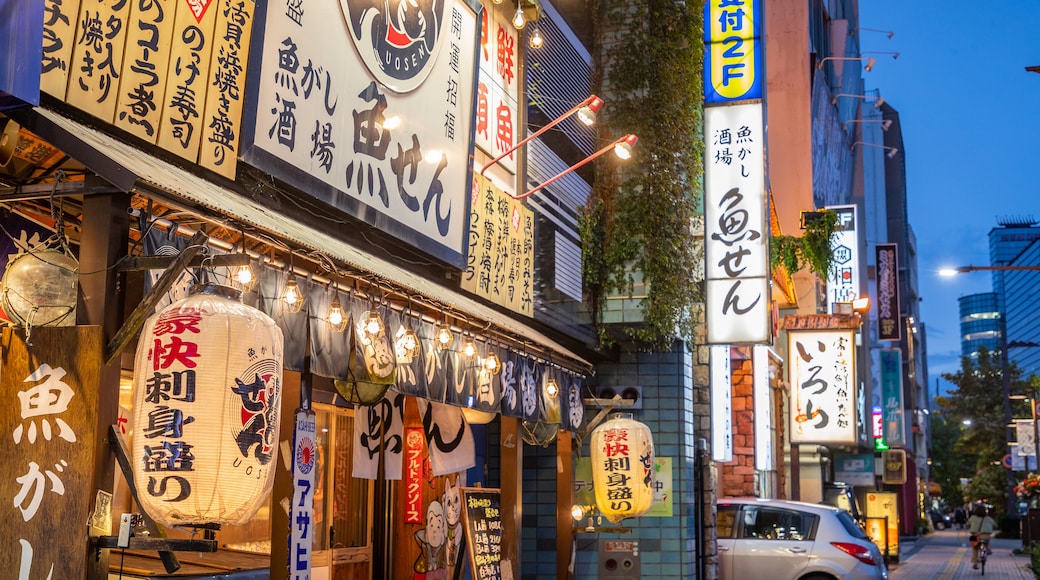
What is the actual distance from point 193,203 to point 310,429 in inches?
85.5

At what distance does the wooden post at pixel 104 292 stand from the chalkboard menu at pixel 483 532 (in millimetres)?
6386

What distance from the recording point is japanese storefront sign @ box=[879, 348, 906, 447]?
46906mm

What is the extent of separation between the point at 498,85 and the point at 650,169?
10.4 ft

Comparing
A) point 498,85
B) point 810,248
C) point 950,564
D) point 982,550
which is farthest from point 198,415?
point 950,564

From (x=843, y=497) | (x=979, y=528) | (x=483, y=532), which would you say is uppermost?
(x=483, y=532)

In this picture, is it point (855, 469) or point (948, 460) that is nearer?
point (855, 469)

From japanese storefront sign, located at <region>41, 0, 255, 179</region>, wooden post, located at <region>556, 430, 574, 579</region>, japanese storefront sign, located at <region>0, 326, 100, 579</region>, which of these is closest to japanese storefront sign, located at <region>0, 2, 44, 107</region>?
japanese storefront sign, located at <region>41, 0, 255, 179</region>

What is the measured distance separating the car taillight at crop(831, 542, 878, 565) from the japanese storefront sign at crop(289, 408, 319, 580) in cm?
1058

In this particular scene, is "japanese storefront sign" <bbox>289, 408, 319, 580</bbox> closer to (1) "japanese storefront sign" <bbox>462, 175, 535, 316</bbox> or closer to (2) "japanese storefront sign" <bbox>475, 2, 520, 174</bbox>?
(1) "japanese storefront sign" <bbox>462, 175, 535, 316</bbox>

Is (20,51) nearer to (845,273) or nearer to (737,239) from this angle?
(737,239)

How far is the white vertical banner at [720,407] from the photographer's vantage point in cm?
1762

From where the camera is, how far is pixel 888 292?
4075 centimetres

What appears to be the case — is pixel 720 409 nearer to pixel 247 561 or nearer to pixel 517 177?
pixel 517 177

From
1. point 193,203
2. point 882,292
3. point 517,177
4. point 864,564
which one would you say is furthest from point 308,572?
point 882,292
